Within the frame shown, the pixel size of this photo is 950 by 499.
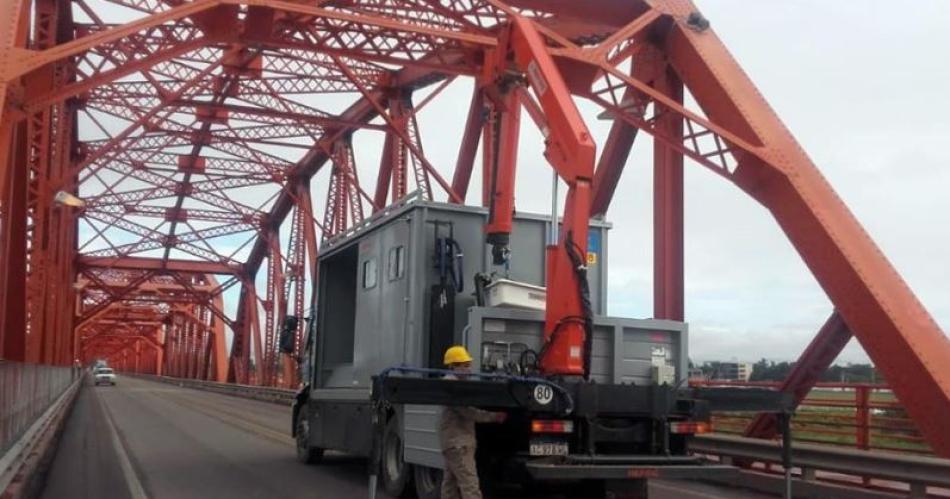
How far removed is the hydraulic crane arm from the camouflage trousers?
Result: 1.89 m

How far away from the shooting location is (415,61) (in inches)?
771

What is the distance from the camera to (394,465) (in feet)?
38.5

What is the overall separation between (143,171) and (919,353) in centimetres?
3453

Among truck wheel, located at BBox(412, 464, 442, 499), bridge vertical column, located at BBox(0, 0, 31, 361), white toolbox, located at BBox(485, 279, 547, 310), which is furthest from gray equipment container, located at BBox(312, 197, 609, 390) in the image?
bridge vertical column, located at BBox(0, 0, 31, 361)

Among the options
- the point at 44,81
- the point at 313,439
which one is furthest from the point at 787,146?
the point at 44,81

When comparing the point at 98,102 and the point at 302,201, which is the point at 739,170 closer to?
the point at 98,102

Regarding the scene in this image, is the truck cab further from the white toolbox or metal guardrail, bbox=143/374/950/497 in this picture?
metal guardrail, bbox=143/374/950/497

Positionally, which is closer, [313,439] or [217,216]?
[313,439]

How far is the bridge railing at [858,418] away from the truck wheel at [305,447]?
600 cm

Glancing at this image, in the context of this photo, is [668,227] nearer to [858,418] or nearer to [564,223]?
[858,418]

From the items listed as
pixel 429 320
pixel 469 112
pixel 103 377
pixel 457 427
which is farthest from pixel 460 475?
pixel 103 377

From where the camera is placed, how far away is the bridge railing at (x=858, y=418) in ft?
43.3

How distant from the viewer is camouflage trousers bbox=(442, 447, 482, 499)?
26.4 feet

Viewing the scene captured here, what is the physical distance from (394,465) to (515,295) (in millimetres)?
2594
